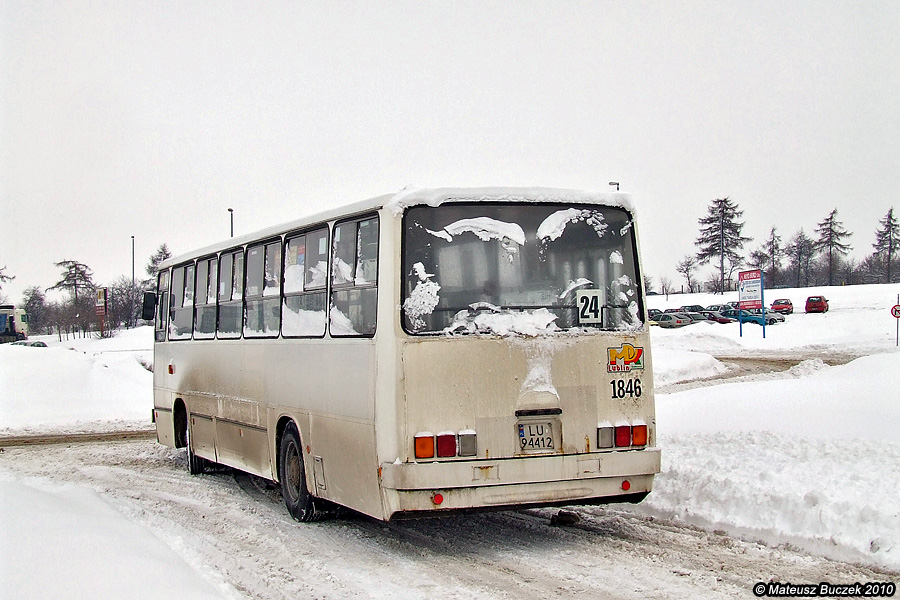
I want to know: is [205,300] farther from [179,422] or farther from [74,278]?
[74,278]

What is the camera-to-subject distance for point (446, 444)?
7375 millimetres

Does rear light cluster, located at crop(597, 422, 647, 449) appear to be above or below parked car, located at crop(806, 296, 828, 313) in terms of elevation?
below

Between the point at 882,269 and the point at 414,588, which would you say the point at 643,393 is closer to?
the point at 414,588

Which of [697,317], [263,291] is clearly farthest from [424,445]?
[697,317]

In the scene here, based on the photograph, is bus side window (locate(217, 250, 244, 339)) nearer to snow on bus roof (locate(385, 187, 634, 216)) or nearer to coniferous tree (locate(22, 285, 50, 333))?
snow on bus roof (locate(385, 187, 634, 216))

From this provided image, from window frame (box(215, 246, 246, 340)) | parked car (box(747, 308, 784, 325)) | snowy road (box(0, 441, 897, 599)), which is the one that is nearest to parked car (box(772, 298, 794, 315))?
parked car (box(747, 308, 784, 325))

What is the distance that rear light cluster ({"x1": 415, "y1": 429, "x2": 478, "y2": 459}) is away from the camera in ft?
24.0

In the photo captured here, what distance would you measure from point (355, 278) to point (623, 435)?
8.97 feet

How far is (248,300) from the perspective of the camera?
10.9 meters

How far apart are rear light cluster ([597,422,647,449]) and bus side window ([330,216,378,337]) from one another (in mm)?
2150

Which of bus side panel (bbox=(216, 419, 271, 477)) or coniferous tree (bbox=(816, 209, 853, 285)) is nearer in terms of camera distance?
bus side panel (bbox=(216, 419, 271, 477))

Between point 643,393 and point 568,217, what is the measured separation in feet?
5.54

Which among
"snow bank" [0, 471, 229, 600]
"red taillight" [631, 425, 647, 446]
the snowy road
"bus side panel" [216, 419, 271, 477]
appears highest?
"red taillight" [631, 425, 647, 446]

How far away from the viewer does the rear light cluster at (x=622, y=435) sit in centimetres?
782
